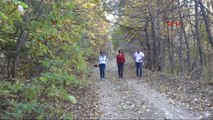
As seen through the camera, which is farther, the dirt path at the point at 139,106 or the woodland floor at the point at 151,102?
the woodland floor at the point at 151,102

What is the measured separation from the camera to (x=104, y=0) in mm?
25203

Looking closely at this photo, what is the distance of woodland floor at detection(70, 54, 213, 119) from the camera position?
31.1ft

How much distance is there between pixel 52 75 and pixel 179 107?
4.52 meters

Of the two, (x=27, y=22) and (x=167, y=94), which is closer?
(x=27, y=22)

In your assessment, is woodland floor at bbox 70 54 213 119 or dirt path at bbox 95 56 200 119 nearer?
dirt path at bbox 95 56 200 119

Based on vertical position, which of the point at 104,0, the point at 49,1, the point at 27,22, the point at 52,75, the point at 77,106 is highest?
the point at 104,0

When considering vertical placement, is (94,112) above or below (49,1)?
below

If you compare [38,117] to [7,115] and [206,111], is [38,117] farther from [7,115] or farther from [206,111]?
[206,111]

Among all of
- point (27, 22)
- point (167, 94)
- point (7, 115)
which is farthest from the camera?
point (167, 94)

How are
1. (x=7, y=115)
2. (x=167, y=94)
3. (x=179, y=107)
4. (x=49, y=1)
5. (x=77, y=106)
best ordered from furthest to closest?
(x=167, y=94), (x=77, y=106), (x=179, y=107), (x=49, y=1), (x=7, y=115)

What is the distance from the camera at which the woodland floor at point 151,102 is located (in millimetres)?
9477

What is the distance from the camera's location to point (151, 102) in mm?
11266

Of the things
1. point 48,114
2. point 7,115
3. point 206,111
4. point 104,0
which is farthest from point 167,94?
point 104,0

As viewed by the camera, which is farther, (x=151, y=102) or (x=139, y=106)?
(x=151, y=102)
